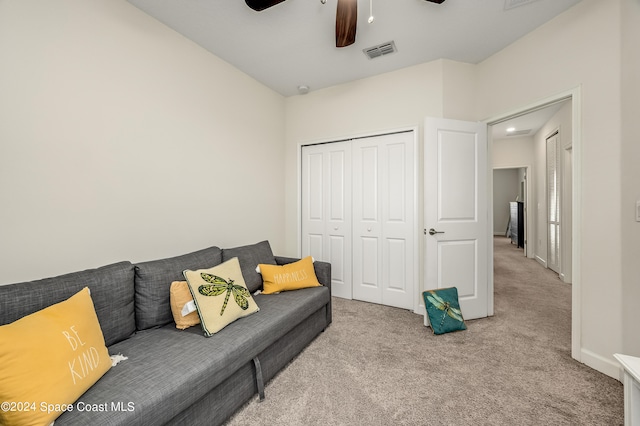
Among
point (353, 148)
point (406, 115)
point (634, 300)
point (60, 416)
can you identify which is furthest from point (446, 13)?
point (60, 416)

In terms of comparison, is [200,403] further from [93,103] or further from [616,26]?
[616,26]

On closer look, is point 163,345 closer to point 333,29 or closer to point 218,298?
point 218,298

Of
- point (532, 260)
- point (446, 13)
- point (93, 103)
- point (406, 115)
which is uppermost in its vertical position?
point (446, 13)

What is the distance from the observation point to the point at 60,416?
97cm

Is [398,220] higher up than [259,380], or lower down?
higher up

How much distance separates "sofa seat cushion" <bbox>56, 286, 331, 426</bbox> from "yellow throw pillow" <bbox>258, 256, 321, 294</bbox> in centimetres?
40

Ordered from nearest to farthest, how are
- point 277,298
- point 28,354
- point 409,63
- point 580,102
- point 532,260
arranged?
1. point 28,354
2. point 580,102
3. point 277,298
4. point 409,63
5. point 532,260

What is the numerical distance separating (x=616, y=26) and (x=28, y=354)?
372 centimetres

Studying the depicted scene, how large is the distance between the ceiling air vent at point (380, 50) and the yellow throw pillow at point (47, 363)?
3.00 meters

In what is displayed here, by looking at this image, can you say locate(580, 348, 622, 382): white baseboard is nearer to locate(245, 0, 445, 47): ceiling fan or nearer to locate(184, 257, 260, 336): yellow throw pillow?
locate(184, 257, 260, 336): yellow throw pillow

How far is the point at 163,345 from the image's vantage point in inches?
57.9

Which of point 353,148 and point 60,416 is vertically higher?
point 353,148

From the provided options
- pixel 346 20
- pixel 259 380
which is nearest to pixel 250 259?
pixel 259 380

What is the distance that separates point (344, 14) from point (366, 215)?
208 cm
